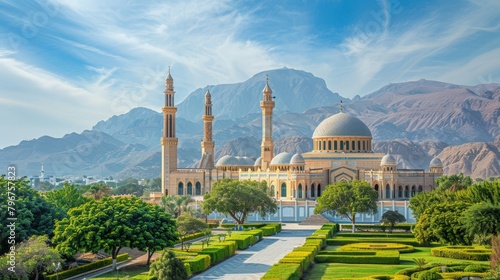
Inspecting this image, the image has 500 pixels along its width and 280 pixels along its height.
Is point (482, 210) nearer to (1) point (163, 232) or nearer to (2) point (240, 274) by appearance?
(2) point (240, 274)

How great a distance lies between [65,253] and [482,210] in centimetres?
2667

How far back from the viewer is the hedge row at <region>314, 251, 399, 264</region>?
1741 inches

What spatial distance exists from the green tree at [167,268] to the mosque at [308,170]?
4832 centimetres

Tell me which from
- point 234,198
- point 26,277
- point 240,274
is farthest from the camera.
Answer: point 234,198

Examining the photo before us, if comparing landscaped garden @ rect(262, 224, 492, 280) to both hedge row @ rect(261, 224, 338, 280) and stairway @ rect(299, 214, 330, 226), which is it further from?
stairway @ rect(299, 214, 330, 226)

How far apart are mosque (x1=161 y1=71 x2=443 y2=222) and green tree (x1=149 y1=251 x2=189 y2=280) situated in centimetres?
4832

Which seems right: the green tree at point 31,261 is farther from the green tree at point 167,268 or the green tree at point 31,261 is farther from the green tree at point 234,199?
the green tree at point 234,199

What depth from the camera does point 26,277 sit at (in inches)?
1351

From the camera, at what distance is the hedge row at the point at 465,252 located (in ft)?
142

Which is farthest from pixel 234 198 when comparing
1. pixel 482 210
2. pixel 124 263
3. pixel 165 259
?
pixel 165 259

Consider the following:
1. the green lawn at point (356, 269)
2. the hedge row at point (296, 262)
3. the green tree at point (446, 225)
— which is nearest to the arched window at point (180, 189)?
the hedge row at point (296, 262)

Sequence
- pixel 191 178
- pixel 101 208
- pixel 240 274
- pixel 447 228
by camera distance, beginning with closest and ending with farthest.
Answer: pixel 240 274 < pixel 101 208 < pixel 447 228 < pixel 191 178

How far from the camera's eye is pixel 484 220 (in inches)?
1790

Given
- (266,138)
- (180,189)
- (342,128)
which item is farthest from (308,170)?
(180,189)
